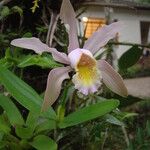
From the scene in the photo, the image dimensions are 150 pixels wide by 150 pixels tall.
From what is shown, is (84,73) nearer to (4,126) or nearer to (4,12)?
(4,126)

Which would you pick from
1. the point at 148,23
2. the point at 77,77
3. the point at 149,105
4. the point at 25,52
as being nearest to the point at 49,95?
the point at 77,77

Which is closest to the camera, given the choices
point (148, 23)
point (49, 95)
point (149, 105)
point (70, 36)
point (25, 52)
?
point (49, 95)

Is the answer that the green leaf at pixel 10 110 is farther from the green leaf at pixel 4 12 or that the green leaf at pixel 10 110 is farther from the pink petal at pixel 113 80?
the green leaf at pixel 4 12

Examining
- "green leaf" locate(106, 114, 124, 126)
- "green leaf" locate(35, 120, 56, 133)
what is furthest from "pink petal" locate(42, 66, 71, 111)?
"green leaf" locate(106, 114, 124, 126)

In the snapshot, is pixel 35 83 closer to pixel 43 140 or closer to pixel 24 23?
pixel 24 23

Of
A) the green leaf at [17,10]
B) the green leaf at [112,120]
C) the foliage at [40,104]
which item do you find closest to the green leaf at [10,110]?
the foliage at [40,104]
